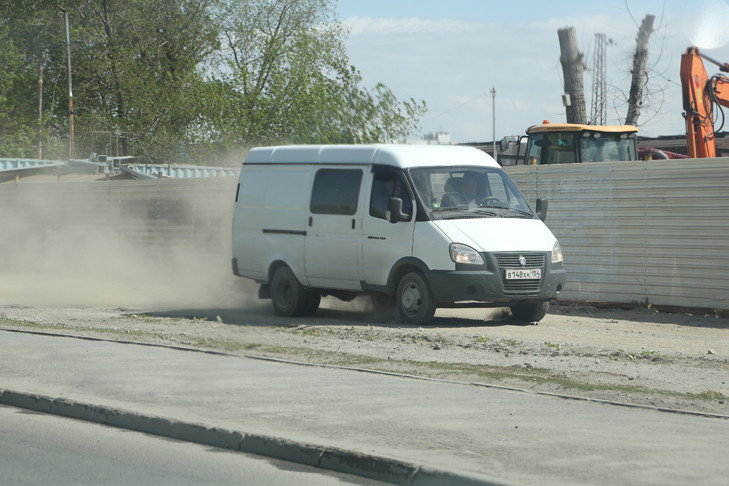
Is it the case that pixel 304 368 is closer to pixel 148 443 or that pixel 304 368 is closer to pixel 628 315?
pixel 148 443

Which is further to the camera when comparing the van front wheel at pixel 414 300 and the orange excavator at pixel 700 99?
the orange excavator at pixel 700 99

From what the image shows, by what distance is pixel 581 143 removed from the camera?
22578 millimetres

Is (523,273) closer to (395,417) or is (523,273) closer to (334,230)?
(334,230)

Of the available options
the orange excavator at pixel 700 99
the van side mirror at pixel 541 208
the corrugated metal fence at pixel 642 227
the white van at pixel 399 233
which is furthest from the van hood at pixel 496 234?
the orange excavator at pixel 700 99

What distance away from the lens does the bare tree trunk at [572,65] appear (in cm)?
2073

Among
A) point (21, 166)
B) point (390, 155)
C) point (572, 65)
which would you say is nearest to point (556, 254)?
point (390, 155)

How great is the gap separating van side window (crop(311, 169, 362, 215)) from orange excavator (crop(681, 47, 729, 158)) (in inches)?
429

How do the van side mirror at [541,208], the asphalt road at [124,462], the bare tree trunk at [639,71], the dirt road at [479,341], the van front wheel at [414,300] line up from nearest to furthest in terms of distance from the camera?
the asphalt road at [124,462], the dirt road at [479,341], the van front wheel at [414,300], the van side mirror at [541,208], the bare tree trunk at [639,71]

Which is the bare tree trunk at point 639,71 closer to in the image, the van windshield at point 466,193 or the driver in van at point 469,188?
the van windshield at point 466,193

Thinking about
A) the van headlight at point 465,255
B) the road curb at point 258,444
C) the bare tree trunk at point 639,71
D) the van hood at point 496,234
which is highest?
the bare tree trunk at point 639,71

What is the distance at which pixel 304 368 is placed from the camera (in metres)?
9.91

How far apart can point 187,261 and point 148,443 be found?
1734 cm

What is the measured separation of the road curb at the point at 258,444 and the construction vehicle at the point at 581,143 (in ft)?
49.6

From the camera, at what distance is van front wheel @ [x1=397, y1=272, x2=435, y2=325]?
14.1m
